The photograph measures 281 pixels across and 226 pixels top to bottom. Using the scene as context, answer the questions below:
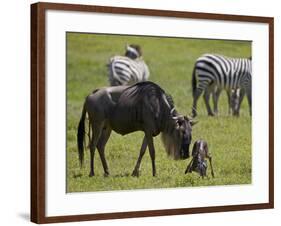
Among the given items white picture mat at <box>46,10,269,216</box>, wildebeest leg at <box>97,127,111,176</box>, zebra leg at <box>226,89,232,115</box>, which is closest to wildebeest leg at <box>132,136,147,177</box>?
white picture mat at <box>46,10,269,216</box>

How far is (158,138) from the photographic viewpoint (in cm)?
945

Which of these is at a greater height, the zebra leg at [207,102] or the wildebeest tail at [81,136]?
the zebra leg at [207,102]

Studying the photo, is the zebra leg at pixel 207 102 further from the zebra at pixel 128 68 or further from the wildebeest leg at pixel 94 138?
the wildebeest leg at pixel 94 138

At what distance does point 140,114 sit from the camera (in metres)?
9.38

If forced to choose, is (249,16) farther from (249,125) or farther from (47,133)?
(47,133)

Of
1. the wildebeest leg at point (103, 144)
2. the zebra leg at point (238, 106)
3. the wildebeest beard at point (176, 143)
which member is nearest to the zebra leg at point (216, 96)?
the zebra leg at point (238, 106)

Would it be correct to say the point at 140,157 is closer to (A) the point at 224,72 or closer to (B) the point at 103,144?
(B) the point at 103,144

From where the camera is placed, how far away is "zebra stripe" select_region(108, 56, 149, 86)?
9391 mm

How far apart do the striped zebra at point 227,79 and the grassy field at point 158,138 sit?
0.08 m

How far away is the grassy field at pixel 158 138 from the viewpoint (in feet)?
29.6

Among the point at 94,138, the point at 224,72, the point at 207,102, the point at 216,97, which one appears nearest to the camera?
the point at 94,138

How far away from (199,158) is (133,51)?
4.27 ft

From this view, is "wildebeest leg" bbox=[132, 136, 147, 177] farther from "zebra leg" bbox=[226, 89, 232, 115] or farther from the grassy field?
"zebra leg" bbox=[226, 89, 232, 115]

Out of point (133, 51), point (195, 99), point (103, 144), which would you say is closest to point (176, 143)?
point (195, 99)
